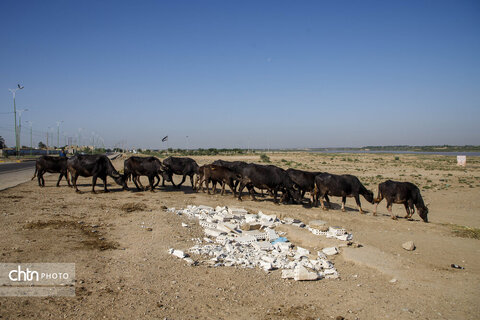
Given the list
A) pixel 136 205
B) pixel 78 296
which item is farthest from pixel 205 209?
pixel 78 296

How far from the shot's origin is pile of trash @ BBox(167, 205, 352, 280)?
7461 millimetres

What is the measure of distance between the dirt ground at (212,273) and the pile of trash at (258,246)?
0.29 metres

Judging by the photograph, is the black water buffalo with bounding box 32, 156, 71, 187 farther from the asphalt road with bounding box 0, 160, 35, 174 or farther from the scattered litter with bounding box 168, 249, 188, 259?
the scattered litter with bounding box 168, 249, 188, 259

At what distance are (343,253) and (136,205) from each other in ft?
28.6

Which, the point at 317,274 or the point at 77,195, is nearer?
the point at 317,274

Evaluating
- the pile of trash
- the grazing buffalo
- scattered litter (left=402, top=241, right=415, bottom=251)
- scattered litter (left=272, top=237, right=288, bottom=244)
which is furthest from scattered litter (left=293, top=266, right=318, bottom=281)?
the grazing buffalo

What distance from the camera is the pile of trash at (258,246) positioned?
746 cm

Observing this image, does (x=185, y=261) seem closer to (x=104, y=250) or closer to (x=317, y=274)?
(x=104, y=250)

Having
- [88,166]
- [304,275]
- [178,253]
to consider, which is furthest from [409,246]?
[88,166]

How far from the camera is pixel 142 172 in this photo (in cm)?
1798

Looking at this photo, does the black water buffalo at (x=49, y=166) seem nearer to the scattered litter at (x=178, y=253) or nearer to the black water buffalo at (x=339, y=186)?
the scattered litter at (x=178, y=253)

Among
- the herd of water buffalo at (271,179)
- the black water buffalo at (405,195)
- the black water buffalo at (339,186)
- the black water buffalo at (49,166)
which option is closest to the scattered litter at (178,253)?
the herd of water buffalo at (271,179)

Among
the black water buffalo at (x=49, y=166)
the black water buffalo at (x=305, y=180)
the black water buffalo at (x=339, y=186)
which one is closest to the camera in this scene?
the black water buffalo at (x=339, y=186)

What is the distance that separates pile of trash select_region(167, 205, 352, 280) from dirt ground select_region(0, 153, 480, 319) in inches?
11.2
